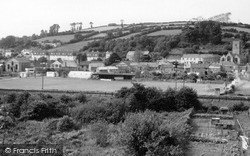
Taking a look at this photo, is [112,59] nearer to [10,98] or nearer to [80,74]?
[80,74]

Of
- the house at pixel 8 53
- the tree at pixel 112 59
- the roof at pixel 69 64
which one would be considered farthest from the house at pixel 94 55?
the house at pixel 8 53

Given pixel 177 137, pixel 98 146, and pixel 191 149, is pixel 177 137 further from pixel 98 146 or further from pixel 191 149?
pixel 98 146

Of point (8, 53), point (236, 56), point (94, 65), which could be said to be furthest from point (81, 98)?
point (8, 53)

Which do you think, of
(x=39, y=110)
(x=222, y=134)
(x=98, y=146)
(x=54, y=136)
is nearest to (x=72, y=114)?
(x=39, y=110)

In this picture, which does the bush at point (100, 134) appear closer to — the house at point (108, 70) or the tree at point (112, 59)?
the house at point (108, 70)

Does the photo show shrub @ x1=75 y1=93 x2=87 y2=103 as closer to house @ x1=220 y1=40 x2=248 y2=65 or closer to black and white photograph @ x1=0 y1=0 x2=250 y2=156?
black and white photograph @ x1=0 y1=0 x2=250 y2=156

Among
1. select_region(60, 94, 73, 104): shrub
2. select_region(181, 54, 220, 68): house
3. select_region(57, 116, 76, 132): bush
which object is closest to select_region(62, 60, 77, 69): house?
select_region(181, 54, 220, 68): house
